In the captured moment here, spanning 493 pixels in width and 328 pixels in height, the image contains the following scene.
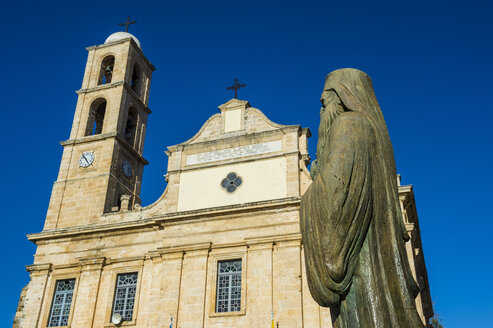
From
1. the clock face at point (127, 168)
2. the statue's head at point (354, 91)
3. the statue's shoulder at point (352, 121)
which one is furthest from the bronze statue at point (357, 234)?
the clock face at point (127, 168)

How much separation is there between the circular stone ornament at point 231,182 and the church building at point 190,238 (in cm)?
4

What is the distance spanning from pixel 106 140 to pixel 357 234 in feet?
61.3

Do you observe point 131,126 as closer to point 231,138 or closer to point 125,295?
point 231,138

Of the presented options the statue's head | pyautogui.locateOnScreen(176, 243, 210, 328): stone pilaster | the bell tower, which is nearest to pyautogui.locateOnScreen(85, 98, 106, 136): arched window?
the bell tower

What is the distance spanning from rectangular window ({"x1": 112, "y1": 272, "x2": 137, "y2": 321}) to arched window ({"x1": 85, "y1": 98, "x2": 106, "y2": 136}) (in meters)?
7.04

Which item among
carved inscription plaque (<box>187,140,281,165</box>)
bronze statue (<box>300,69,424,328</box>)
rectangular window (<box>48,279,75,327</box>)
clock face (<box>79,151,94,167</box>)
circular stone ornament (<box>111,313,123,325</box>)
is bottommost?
bronze statue (<box>300,69,424,328</box>)

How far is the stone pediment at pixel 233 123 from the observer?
18594 millimetres

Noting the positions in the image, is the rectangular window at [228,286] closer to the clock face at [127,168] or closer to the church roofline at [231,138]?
the church roofline at [231,138]

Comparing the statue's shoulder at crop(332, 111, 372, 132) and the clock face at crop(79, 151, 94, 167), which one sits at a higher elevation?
the clock face at crop(79, 151, 94, 167)

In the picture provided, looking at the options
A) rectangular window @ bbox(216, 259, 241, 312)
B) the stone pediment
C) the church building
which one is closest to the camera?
the church building

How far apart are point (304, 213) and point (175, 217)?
14381 mm

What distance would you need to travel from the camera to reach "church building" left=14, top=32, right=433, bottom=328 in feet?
51.1

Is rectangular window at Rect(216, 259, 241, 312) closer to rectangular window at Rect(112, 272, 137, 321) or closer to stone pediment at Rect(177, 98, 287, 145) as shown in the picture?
rectangular window at Rect(112, 272, 137, 321)

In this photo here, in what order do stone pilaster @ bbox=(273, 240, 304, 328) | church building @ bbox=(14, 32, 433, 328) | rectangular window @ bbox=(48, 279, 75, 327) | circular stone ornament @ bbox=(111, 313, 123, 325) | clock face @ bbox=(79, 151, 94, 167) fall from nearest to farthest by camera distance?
stone pilaster @ bbox=(273, 240, 304, 328) < church building @ bbox=(14, 32, 433, 328) < circular stone ornament @ bbox=(111, 313, 123, 325) < rectangular window @ bbox=(48, 279, 75, 327) < clock face @ bbox=(79, 151, 94, 167)
